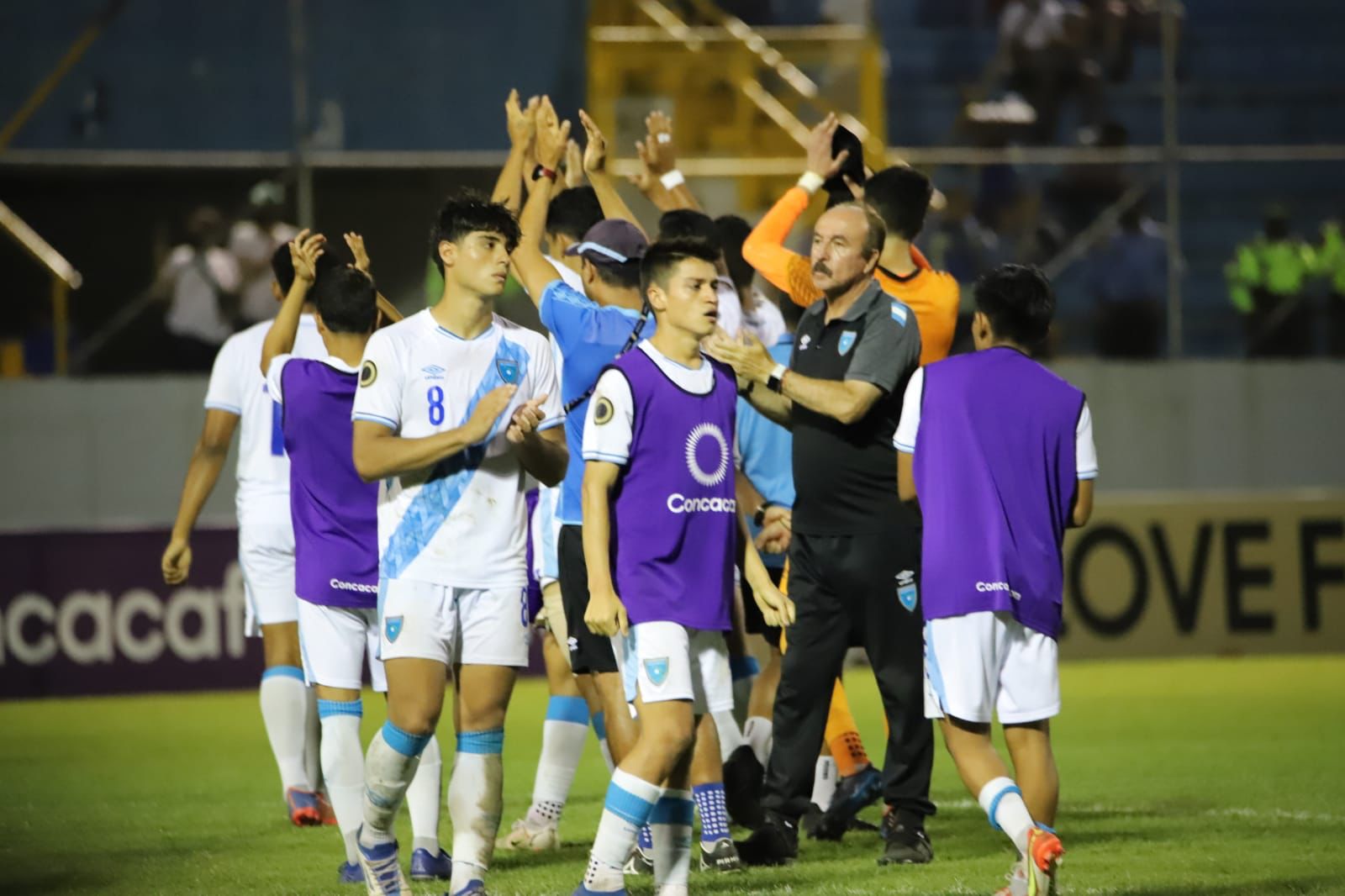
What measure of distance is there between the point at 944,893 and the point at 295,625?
3.58 metres

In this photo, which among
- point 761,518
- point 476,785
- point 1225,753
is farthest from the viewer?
point 1225,753

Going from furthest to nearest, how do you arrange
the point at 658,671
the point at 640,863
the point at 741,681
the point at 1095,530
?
the point at 1095,530
the point at 741,681
the point at 640,863
the point at 658,671

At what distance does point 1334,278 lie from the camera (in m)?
17.3

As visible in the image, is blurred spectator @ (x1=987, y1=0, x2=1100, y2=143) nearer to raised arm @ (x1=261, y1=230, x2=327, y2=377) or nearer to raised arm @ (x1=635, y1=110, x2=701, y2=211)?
raised arm @ (x1=635, y1=110, x2=701, y2=211)

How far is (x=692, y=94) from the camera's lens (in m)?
18.3

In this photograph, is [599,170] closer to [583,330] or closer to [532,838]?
[583,330]

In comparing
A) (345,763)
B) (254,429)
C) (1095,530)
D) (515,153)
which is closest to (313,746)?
(254,429)

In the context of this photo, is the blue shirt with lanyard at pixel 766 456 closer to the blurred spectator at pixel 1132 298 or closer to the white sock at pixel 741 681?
the white sock at pixel 741 681

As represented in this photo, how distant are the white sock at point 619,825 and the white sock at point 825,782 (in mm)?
2482

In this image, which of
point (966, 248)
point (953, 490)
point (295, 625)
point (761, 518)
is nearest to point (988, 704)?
point (953, 490)

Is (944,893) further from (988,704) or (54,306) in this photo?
(54,306)

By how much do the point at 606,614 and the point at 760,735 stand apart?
9.23 feet

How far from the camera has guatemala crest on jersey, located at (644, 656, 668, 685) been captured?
591cm

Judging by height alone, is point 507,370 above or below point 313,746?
above
